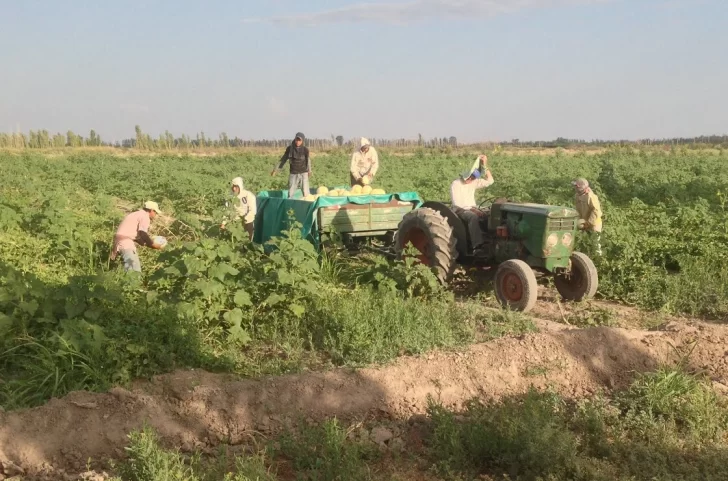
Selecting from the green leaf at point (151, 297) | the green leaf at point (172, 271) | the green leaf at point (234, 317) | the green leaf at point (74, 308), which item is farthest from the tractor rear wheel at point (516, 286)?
the green leaf at point (74, 308)

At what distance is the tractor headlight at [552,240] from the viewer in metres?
7.41

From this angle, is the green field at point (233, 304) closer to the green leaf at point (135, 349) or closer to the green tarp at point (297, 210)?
the green leaf at point (135, 349)

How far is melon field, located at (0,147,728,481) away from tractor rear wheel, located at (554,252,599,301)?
0.17 metres

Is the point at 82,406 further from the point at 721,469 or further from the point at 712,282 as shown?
the point at 712,282

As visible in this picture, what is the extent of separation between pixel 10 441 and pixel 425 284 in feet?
14.2

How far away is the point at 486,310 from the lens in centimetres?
690

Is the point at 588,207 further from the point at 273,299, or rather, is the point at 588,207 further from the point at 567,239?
the point at 273,299

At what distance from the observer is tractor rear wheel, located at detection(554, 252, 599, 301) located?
7.73 metres

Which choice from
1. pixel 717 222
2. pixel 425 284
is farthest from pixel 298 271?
pixel 717 222

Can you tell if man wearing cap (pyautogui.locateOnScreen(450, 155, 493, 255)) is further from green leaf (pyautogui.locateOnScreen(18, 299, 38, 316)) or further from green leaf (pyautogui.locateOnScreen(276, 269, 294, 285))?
green leaf (pyautogui.locateOnScreen(18, 299, 38, 316))

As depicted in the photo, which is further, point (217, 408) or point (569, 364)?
point (569, 364)

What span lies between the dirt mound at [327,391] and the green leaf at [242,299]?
0.98 m

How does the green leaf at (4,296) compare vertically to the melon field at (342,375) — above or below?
above

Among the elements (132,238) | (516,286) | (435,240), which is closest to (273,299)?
(435,240)
